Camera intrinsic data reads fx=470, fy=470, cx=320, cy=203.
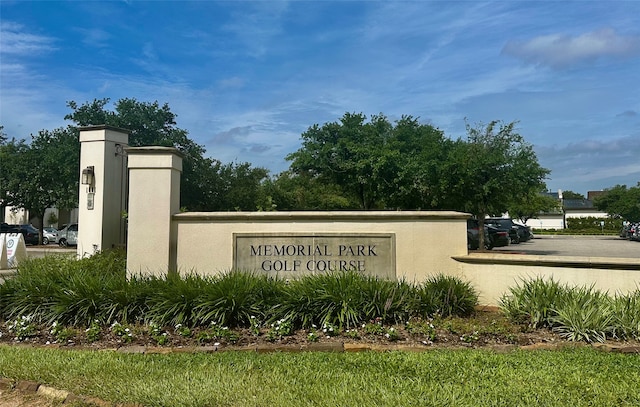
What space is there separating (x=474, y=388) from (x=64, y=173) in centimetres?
2875

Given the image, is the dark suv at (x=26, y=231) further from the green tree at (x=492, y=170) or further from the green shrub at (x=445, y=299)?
the green shrub at (x=445, y=299)

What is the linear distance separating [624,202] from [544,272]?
4819 centimetres

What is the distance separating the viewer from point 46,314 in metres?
6.55

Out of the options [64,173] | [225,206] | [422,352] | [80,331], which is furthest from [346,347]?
[64,173]

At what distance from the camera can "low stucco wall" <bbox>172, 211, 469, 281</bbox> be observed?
8109 millimetres

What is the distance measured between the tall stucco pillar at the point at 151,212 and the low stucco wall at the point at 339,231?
21 centimetres

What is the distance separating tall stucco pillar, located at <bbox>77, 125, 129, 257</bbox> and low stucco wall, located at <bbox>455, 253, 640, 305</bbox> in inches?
287

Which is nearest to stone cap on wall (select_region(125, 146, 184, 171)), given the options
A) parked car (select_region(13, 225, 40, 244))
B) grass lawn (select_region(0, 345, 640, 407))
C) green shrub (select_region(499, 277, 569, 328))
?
grass lawn (select_region(0, 345, 640, 407))

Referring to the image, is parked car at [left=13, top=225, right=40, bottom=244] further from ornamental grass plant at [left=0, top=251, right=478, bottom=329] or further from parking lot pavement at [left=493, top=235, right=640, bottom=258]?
parking lot pavement at [left=493, top=235, right=640, bottom=258]

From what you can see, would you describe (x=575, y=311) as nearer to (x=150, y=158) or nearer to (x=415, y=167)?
(x=150, y=158)

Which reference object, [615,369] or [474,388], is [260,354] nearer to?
[474,388]

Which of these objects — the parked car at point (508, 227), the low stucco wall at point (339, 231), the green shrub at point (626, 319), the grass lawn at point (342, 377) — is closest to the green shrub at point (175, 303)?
the grass lawn at point (342, 377)

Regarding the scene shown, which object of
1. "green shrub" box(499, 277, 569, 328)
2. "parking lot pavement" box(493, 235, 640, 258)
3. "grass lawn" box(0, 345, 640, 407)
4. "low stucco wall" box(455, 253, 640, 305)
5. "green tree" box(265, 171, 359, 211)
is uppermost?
"green tree" box(265, 171, 359, 211)

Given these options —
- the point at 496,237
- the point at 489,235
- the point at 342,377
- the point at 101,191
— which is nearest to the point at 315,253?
the point at 342,377
